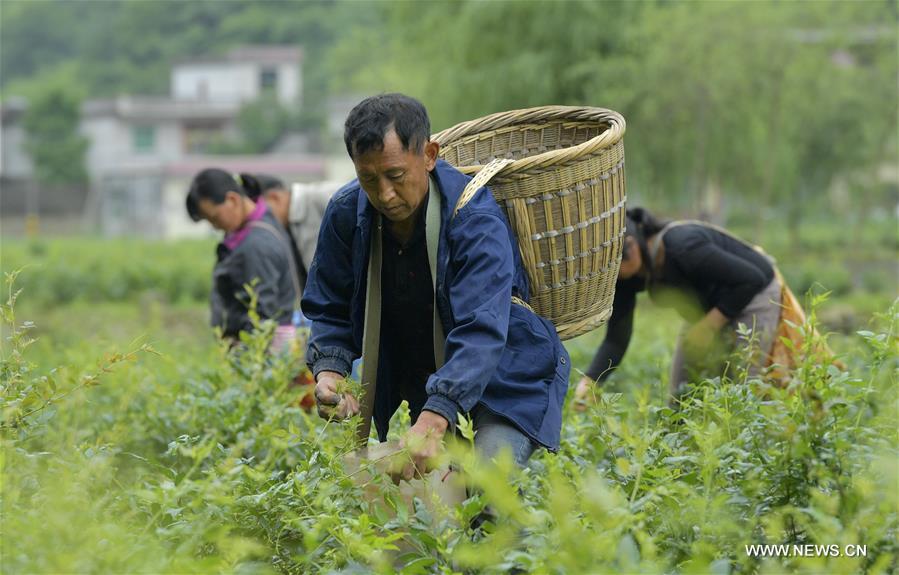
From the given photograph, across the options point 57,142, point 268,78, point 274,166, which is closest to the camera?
point 274,166

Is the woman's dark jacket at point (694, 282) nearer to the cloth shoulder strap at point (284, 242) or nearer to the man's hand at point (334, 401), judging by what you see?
the cloth shoulder strap at point (284, 242)

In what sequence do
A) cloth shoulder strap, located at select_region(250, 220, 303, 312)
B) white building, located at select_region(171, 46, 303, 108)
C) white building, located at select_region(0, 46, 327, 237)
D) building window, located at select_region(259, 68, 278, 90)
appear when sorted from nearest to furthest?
cloth shoulder strap, located at select_region(250, 220, 303, 312) < white building, located at select_region(0, 46, 327, 237) < white building, located at select_region(171, 46, 303, 108) < building window, located at select_region(259, 68, 278, 90)

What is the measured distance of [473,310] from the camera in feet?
10.8

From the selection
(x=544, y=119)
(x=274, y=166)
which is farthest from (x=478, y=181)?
(x=274, y=166)

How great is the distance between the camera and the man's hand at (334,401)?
351 centimetres

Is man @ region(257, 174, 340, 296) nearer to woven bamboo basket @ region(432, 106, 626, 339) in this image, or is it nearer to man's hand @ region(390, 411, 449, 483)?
woven bamboo basket @ region(432, 106, 626, 339)

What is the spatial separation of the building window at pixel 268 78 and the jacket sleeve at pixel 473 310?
58005mm

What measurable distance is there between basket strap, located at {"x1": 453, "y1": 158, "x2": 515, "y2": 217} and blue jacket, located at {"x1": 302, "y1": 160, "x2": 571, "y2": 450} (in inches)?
0.6

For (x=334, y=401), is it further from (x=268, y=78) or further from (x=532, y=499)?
(x=268, y=78)

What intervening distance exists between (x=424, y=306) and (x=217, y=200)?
9.42 feet

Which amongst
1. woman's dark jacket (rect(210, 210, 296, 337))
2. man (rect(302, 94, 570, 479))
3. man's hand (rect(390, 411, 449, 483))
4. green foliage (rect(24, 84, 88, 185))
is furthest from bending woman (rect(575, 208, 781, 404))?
green foliage (rect(24, 84, 88, 185))

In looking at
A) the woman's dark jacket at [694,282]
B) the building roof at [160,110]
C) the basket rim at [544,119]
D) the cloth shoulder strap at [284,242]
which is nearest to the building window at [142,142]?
the building roof at [160,110]

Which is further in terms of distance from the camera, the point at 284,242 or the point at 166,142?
the point at 166,142

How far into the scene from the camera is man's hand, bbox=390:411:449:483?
3.10m
